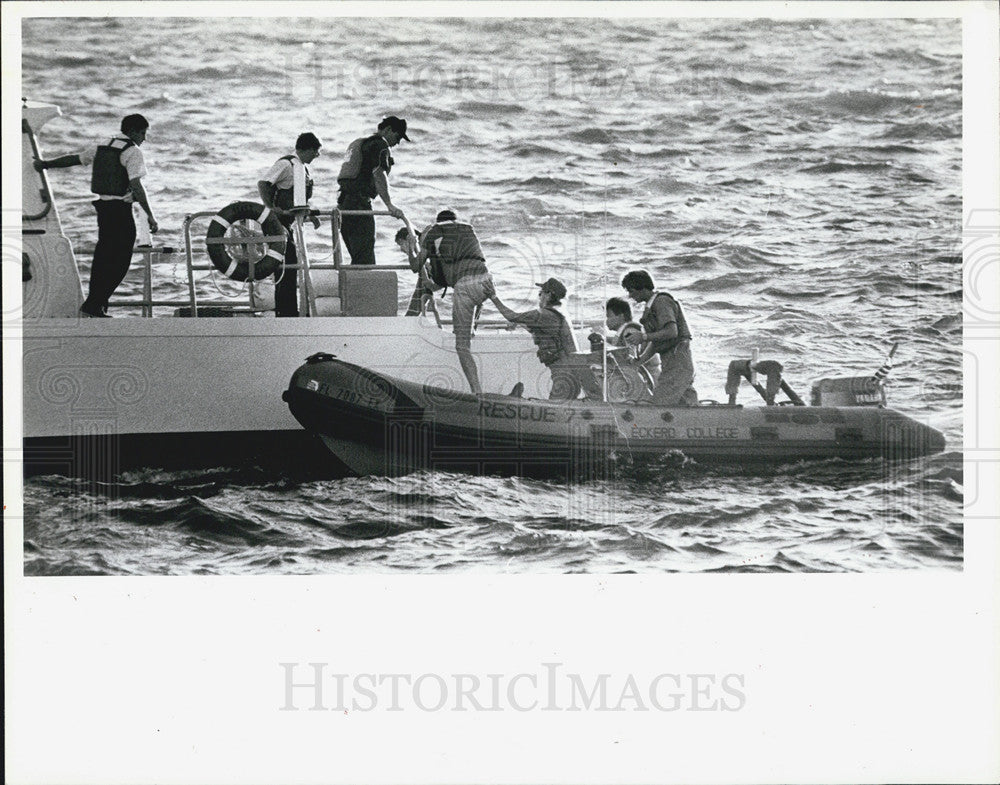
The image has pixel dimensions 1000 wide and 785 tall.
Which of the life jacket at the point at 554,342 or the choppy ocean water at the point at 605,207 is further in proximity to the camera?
the life jacket at the point at 554,342

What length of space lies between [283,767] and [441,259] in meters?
1.87

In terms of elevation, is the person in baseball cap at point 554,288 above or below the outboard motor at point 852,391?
above

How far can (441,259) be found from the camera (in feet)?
15.2

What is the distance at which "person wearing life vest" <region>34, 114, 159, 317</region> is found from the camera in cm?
427

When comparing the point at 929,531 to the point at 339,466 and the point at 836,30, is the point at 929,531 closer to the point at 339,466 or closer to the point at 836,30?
the point at 836,30

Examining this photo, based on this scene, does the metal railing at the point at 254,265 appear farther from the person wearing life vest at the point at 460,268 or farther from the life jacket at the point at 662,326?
the life jacket at the point at 662,326

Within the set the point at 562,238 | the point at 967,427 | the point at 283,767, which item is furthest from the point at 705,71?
the point at 283,767

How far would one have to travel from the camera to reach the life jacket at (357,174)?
439cm

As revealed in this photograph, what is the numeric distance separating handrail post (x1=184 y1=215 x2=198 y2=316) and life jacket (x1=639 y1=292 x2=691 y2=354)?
163 centimetres

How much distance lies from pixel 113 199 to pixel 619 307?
1.79 meters

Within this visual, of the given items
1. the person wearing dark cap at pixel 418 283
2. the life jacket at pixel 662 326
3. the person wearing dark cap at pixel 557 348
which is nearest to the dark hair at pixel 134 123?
the person wearing dark cap at pixel 418 283

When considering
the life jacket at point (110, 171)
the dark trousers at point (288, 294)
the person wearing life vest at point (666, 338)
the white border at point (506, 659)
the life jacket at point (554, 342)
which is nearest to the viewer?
the white border at point (506, 659)

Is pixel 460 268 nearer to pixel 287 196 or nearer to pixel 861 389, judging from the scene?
pixel 287 196

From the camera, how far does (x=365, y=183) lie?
4.57 m
